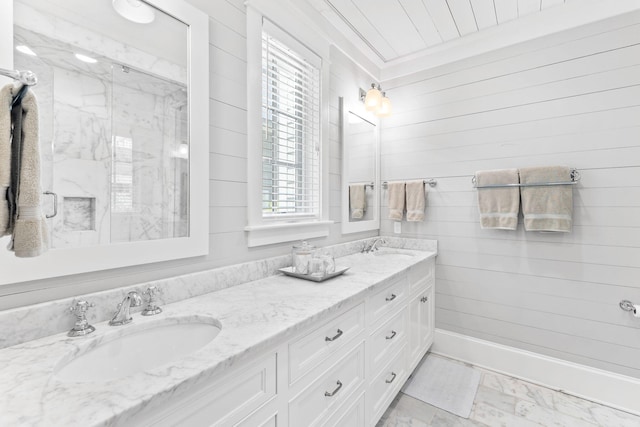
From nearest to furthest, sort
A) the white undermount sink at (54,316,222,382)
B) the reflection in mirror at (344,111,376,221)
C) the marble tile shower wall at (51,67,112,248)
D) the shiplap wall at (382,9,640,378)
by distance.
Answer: the white undermount sink at (54,316,222,382) < the marble tile shower wall at (51,67,112,248) < the shiplap wall at (382,9,640,378) < the reflection in mirror at (344,111,376,221)

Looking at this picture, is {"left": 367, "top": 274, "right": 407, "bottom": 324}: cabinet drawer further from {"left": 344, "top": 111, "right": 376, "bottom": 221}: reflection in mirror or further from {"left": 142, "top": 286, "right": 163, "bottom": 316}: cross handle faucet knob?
{"left": 142, "top": 286, "right": 163, "bottom": 316}: cross handle faucet knob

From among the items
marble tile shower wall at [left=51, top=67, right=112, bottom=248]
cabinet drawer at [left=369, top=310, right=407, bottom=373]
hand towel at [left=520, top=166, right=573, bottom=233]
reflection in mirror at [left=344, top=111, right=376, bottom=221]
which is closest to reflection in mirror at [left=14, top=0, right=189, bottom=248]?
marble tile shower wall at [left=51, top=67, right=112, bottom=248]

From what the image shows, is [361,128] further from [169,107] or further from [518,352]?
[518,352]

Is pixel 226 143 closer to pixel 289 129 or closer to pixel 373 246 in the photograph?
pixel 289 129

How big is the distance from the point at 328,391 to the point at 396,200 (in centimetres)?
183

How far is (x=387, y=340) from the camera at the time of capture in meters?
1.69

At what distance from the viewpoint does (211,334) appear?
1021mm

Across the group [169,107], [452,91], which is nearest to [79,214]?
[169,107]

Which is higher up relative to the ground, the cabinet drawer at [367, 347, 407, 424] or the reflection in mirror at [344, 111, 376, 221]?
the reflection in mirror at [344, 111, 376, 221]

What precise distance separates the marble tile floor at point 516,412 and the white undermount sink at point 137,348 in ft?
4.37

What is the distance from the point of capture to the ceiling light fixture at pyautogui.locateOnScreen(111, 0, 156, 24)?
42.3 inches

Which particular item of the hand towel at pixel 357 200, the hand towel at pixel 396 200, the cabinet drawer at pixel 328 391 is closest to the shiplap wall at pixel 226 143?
the cabinet drawer at pixel 328 391

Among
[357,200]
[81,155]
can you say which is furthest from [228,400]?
[357,200]

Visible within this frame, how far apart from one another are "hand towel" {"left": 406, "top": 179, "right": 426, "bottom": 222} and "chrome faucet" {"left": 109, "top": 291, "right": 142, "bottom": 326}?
2130mm
